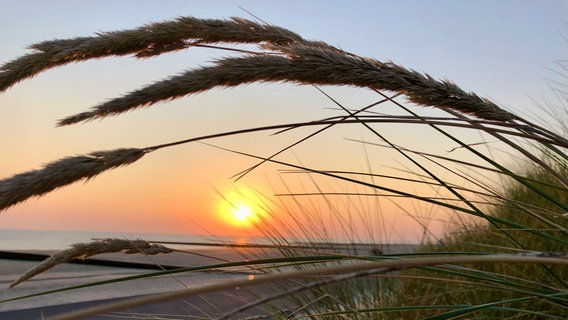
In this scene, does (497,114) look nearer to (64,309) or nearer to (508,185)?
(508,185)

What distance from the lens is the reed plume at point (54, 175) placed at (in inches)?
29.2

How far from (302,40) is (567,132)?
2556 mm

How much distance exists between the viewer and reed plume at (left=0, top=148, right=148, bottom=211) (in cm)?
74

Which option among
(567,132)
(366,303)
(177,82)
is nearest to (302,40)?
(177,82)

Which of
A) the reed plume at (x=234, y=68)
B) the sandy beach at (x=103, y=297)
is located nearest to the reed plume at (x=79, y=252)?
the reed plume at (x=234, y=68)

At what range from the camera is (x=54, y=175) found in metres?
0.78

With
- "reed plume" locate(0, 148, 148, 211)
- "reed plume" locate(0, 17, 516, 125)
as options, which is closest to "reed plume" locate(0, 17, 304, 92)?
"reed plume" locate(0, 17, 516, 125)

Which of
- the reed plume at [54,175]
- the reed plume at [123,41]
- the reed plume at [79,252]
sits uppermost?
the reed plume at [123,41]

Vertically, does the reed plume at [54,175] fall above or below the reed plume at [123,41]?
below

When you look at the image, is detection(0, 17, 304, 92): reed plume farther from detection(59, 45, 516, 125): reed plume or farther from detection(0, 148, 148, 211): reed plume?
detection(0, 148, 148, 211): reed plume

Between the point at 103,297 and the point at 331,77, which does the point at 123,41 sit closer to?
the point at 331,77

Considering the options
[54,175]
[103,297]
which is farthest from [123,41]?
[103,297]

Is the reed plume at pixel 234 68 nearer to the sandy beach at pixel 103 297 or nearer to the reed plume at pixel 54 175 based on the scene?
the reed plume at pixel 54 175

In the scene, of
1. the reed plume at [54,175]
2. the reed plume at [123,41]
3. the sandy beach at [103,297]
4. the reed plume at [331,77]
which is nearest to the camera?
the reed plume at [54,175]
